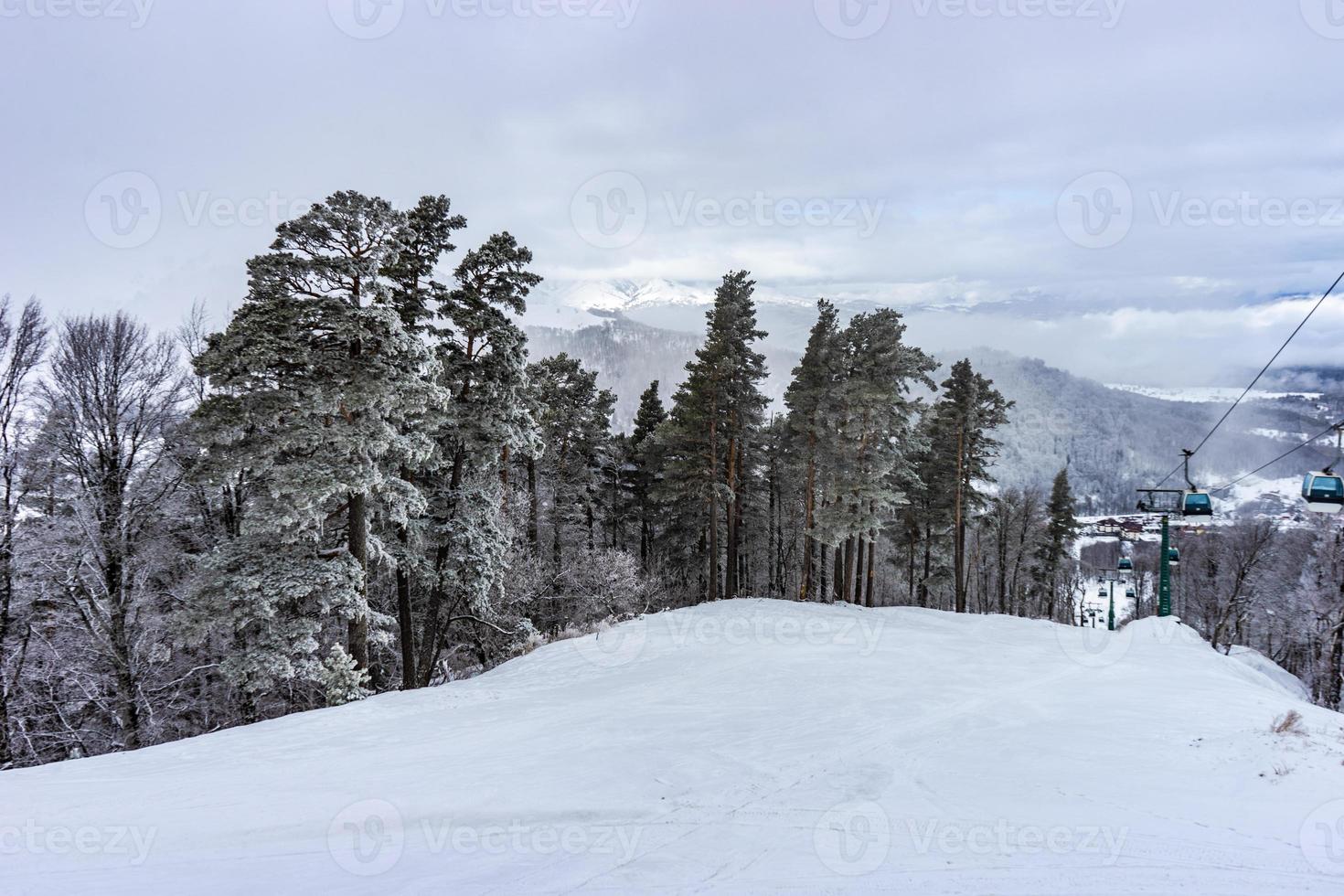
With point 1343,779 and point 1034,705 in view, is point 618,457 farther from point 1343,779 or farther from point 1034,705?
point 1343,779

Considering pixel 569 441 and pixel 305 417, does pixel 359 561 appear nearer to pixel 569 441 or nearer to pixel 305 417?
pixel 305 417

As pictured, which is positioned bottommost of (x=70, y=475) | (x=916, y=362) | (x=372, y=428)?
(x=70, y=475)

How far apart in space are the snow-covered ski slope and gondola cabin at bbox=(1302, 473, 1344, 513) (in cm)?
312

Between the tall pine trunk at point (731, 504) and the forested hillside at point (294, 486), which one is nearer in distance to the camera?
the forested hillside at point (294, 486)

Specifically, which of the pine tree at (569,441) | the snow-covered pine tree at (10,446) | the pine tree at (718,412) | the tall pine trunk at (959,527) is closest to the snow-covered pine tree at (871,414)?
the pine tree at (718,412)

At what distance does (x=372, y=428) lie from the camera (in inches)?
491

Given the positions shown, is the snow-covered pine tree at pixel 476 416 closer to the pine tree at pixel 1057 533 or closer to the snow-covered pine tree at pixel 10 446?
the snow-covered pine tree at pixel 10 446

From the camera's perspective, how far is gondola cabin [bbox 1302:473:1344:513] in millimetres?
8648

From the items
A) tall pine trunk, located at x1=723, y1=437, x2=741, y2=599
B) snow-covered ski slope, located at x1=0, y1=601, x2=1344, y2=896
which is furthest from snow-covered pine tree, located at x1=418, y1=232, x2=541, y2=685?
tall pine trunk, located at x1=723, y1=437, x2=741, y2=599

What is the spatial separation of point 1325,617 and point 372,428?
36.7m

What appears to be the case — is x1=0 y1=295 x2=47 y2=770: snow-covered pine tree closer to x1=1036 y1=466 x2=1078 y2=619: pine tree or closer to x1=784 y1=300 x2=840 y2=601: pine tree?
x1=784 y1=300 x2=840 y2=601: pine tree

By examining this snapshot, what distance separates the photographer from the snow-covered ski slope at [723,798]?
184 inches

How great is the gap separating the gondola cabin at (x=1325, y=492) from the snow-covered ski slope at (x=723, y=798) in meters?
3.12

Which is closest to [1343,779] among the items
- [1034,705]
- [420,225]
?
[1034,705]
